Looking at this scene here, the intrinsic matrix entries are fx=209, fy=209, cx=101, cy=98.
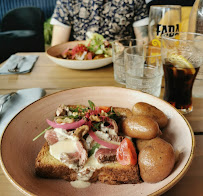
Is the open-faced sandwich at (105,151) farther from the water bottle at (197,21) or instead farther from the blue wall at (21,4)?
the blue wall at (21,4)

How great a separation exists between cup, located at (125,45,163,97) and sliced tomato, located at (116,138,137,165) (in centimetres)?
68

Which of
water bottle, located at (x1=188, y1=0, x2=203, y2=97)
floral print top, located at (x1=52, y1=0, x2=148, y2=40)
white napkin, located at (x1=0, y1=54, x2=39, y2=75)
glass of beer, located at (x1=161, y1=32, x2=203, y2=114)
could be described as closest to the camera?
glass of beer, located at (x1=161, y1=32, x2=203, y2=114)

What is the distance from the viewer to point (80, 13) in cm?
296

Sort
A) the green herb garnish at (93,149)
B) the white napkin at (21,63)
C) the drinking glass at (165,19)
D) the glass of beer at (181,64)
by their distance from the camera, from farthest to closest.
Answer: the white napkin at (21,63) → the drinking glass at (165,19) → the glass of beer at (181,64) → the green herb garnish at (93,149)

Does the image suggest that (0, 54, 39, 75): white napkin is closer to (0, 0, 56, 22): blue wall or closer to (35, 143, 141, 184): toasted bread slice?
(35, 143, 141, 184): toasted bread slice

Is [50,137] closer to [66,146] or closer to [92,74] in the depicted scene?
[66,146]

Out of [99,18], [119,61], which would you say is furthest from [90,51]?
[99,18]

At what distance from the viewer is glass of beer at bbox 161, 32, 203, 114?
1103 millimetres

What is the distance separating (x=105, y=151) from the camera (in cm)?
83

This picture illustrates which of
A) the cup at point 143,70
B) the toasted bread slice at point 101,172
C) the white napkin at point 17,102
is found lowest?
the toasted bread slice at point 101,172

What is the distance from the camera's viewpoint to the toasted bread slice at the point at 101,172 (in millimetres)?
792

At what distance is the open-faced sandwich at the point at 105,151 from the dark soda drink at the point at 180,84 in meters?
0.32

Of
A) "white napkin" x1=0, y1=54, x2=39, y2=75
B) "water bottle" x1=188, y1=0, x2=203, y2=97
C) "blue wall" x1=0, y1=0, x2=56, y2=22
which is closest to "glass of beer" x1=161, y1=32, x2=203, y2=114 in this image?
"water bottle" x1=188, y1=0, x2=203, y2=97

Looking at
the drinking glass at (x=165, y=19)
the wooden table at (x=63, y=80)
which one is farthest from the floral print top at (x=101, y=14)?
the drinking glass at (x=165, y=19)
